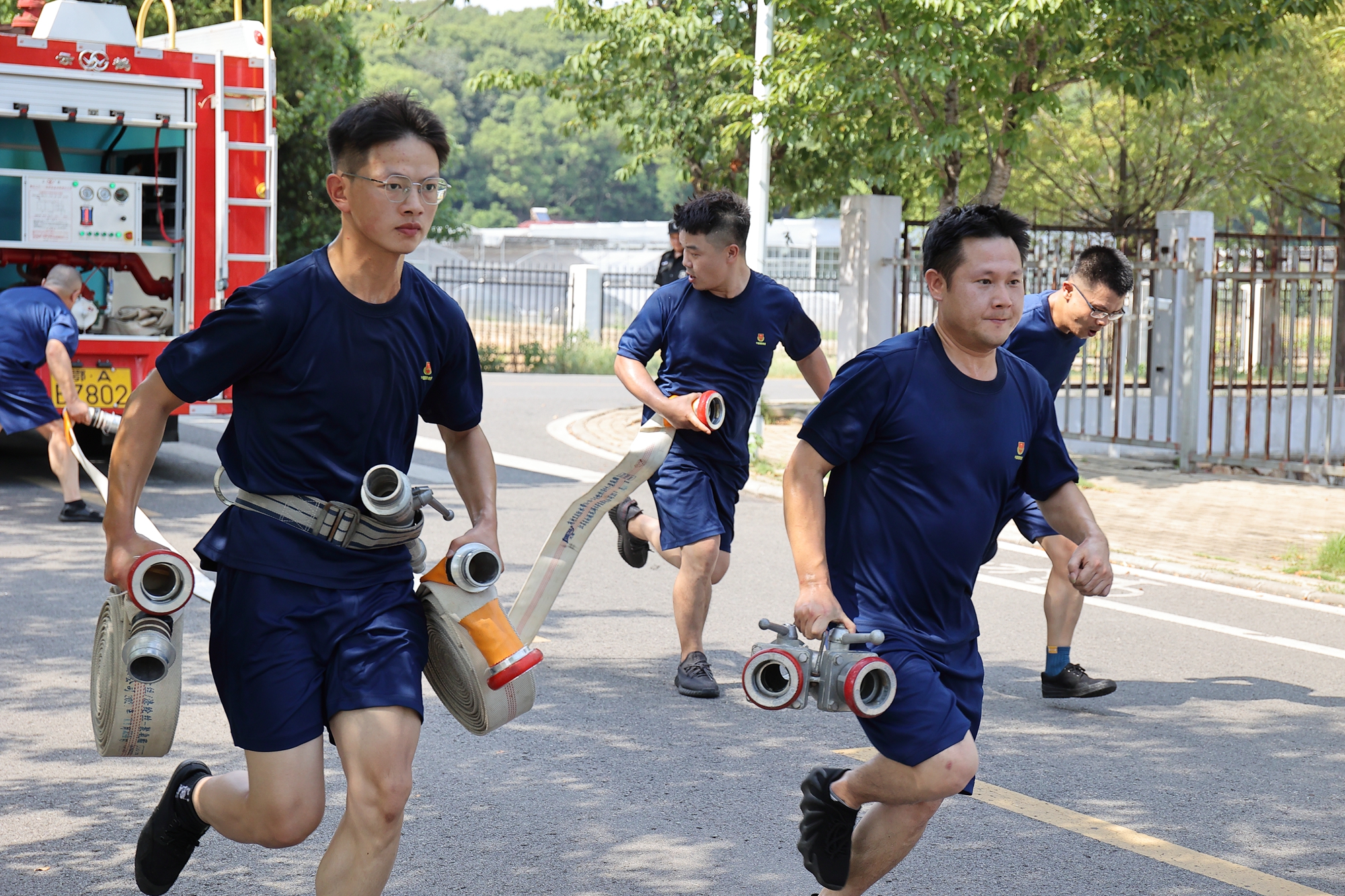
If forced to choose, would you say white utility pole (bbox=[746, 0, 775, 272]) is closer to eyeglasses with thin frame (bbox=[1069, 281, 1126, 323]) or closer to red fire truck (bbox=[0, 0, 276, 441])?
red fire truck (bbox=[0, 0, 276, 441])

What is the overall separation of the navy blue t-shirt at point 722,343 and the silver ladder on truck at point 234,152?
5.36 metres

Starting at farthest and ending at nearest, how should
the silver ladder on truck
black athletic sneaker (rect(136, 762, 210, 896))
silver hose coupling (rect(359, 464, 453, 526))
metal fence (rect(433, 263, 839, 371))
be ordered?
metal fence (rect(433, 263, 839, 371)) → the silver ladder on truck → black athletic sneaker (rect(136, 762, 210, 896)) → silver hose coupling (rect(359, 464, 453, 526))

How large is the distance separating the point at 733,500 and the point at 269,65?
6.37 m

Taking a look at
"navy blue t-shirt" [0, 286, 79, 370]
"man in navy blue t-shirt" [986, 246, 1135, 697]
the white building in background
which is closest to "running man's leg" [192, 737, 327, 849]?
"man in navy blue t-shirt" [986, 246, 1135, 697]

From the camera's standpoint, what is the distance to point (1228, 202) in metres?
26.0

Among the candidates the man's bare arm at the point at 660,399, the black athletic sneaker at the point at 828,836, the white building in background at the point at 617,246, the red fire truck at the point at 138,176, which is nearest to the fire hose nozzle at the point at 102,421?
the red fire truck at the point at 138,176

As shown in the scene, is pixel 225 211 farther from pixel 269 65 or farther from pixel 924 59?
pixel 924 59

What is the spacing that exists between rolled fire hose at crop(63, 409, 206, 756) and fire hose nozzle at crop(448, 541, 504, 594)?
0.54 meters

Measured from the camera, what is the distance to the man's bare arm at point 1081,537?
3.53 meters

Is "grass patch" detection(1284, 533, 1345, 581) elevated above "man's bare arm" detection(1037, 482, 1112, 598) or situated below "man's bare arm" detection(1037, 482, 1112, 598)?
below

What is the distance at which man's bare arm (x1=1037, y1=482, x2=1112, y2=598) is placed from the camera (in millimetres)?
3529

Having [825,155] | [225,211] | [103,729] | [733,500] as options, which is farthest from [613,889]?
[825,155]

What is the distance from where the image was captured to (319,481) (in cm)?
322

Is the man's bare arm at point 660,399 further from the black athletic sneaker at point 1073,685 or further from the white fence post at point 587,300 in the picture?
the white fence post at point 587,300
